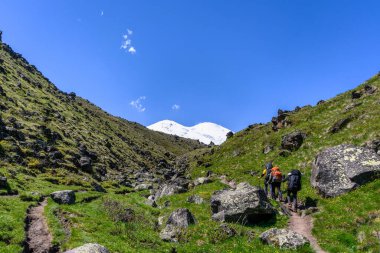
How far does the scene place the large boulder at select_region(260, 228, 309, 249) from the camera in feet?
69.3

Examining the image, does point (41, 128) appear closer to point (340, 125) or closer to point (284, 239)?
point (340, 125)

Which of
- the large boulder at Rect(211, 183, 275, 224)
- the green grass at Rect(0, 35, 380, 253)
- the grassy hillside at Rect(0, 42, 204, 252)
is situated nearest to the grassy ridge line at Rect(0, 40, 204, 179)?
the grassy hillside at Rect(0, 42, 204, 252)

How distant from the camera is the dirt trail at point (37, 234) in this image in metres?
22.2

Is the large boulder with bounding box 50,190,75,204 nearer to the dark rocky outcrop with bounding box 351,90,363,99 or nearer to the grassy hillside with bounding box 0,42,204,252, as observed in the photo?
the grassy hillside with bounding box 0,42,204,252

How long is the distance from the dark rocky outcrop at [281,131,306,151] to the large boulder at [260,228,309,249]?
28477 millimetres

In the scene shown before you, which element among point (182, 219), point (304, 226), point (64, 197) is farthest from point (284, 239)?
point (64, 197)

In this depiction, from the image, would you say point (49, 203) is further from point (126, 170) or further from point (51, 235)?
point (126, 170)

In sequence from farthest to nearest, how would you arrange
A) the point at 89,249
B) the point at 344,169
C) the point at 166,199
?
the point at 166,199 < the point at 344,169 < the point at 89,249

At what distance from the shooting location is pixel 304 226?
84.6 feet

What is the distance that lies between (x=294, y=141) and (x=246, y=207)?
85.1 feet

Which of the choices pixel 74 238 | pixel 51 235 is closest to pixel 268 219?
pixel 74 238

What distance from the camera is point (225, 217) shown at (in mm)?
27281

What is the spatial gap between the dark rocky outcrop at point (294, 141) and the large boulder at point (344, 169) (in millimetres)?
16776

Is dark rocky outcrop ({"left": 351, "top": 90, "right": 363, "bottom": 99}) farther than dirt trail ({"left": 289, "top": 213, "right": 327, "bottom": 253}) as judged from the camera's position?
Yes
